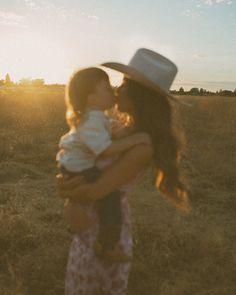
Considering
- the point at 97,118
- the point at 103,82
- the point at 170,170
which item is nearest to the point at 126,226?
→ the point at 170,170

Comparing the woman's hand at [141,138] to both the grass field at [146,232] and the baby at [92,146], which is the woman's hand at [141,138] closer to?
the baby at [92,146]

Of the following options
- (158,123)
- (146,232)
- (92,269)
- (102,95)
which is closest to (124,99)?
(102,95)

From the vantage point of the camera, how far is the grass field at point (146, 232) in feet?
16.1

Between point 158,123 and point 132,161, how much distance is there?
328mm

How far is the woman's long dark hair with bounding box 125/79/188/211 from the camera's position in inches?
104

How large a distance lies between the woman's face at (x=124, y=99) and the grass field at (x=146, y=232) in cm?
49

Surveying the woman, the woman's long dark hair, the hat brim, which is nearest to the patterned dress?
the woman

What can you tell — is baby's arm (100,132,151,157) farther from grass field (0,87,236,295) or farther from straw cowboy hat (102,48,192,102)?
grass field (0,87,236,295)

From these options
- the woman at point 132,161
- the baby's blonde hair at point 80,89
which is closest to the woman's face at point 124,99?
the woman at point 132,161

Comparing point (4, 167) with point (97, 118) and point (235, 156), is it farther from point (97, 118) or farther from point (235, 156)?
point (97, 118)

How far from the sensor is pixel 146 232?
6027 millimetres

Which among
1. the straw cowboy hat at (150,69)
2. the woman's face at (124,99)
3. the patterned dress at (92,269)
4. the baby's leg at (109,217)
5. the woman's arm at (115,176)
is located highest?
the straw cowboy hat at (150,69)

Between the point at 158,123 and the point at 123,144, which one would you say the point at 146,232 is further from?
the point at 123,144

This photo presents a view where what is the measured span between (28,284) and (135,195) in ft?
11.2
